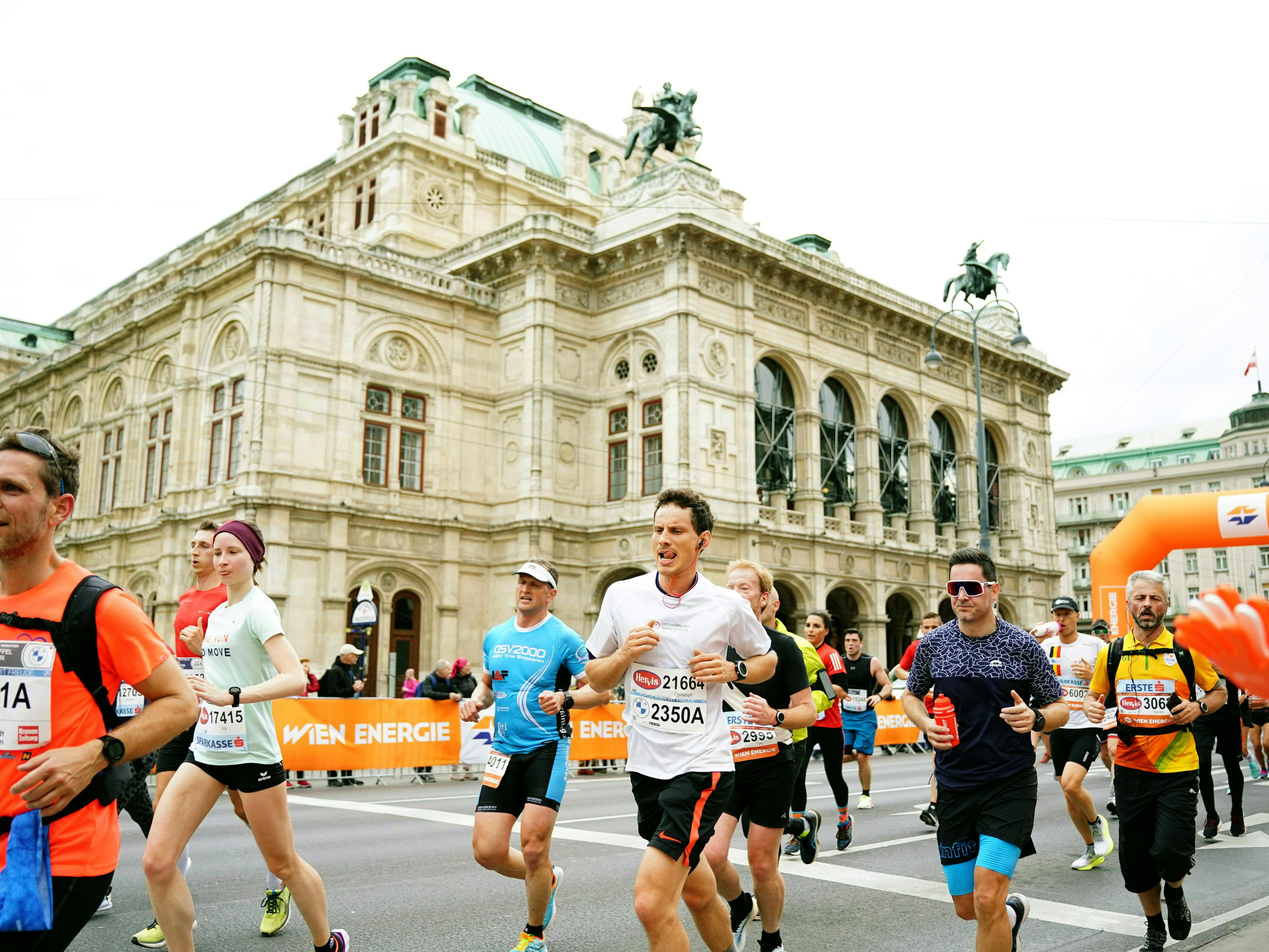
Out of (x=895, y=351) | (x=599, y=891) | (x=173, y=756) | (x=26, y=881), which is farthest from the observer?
(x=895, y=351)

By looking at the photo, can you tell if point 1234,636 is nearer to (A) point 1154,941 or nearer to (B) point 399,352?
(A) point 1154,941

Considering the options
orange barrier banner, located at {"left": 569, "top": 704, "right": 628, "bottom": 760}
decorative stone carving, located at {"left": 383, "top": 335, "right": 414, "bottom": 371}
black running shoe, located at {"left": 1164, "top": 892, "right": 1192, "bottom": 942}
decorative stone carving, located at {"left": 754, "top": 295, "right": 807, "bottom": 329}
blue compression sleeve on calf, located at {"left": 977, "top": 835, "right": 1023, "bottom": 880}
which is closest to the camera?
blue compression sleeve on calf, located at {"left": 977, "top": 835, "right": 1023, "bottom": 880}

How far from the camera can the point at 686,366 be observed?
31.1 m

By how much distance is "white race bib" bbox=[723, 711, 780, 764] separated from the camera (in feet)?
20.3

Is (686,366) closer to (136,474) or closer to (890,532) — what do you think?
(890,532)

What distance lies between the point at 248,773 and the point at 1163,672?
5648mm

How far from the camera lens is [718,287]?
32.8 meters

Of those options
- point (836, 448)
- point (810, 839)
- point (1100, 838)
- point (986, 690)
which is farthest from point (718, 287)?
point (986, 690)

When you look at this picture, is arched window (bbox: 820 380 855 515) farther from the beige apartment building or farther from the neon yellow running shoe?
the beige apartment building

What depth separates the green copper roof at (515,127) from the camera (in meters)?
44.1

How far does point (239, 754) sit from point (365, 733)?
440 inches

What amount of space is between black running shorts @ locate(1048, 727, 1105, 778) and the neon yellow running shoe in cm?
645

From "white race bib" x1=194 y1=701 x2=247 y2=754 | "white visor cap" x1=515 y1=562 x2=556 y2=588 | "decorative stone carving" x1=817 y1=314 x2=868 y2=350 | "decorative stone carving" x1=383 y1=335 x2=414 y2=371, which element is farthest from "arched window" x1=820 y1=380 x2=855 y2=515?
"white race bib" x1=194 y1=701 x2=247 y2=754

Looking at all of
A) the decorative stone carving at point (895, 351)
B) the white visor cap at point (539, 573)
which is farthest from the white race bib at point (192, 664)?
the decorative stone carving at point (895, 351)
